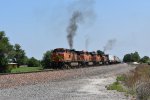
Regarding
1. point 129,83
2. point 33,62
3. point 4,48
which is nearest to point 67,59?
point 129,83

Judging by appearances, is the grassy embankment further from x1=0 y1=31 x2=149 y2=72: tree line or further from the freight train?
x1=0 y1=31 x2=149 y2=72: tree line

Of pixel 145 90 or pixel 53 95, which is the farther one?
pixel 53 95

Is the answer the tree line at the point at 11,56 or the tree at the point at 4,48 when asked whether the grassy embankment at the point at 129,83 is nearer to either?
the tree line at the point at 11,56

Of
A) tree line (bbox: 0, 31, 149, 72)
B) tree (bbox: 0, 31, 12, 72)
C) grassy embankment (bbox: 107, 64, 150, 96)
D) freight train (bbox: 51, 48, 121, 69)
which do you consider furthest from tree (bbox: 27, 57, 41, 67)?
grassy embankment (bbox: 107, 64, 150, 96)

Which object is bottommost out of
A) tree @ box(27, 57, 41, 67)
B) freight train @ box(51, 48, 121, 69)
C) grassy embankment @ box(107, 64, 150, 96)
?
grassy embankment @ box(107, 64, 150, 96)

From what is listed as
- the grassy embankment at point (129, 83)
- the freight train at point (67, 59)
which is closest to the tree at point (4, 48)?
the freight train at point (67, 59)

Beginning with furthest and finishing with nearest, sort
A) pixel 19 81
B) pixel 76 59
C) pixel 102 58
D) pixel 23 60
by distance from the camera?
pixel 23 60 < pixel 102 58 < pixel 76 59 < pixel 19 81

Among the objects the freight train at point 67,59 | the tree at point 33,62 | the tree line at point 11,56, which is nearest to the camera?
the freight train at point 67,59

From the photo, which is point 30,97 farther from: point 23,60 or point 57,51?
point 23,60

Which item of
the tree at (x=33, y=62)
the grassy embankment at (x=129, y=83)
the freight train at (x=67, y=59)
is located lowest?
the grassy embankment at (x=129, y=83)

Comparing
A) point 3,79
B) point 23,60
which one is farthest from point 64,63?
point 23,60

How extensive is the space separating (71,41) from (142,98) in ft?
164

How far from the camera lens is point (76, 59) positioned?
64.3 metres

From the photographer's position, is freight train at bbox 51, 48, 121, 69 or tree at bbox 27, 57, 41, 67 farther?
tree at bbox 27, 57, 41, 67
